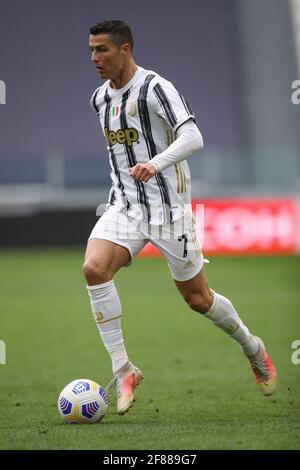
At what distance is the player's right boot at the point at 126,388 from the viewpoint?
5.54 m

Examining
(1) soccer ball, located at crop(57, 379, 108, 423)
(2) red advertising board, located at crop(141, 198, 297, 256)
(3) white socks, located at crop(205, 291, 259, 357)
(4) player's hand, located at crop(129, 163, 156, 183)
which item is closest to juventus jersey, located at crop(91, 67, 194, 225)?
(4) player's hand, located at crop(129, 163, 156, 183)

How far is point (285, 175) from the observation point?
Answer: 1959 centimetres

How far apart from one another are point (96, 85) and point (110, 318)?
60.0 feet

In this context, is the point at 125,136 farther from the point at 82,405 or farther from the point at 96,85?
the point at 96,85

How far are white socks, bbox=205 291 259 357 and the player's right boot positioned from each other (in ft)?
2.21

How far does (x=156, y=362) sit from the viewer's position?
8.34m

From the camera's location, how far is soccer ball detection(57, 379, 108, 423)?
5410 millimetres

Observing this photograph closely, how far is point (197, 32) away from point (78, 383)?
20.1 meters

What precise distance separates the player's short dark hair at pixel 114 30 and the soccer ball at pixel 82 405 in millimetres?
1984

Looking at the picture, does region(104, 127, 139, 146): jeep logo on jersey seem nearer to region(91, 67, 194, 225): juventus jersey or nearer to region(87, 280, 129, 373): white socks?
region(91, 67, 194, 225): juventus jersey

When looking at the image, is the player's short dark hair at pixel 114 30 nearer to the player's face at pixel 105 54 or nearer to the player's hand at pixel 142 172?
the player's face at pixel 105 54

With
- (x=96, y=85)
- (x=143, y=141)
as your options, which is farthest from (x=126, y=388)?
(x=96, y=85)
